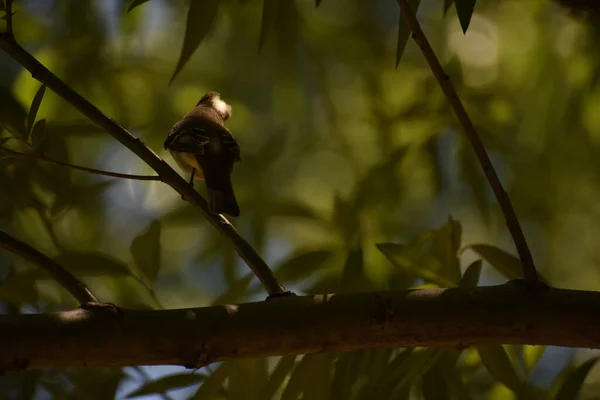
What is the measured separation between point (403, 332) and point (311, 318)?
9cm

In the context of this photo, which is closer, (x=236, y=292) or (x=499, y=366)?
(x=499, y=366)

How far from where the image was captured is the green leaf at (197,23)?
105 centimetres

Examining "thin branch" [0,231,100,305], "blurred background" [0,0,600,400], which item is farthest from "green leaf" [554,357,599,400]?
"thin branch" [0,231,100,305]

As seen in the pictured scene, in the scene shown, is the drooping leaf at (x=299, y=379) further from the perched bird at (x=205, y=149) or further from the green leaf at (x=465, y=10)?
the green leaf at (x=465, y=10)

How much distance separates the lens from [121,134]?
2.82ft

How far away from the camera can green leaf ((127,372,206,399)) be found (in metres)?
1.15

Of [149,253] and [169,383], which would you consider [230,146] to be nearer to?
[149,253]

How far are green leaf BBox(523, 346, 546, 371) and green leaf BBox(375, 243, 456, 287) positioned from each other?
210 mm

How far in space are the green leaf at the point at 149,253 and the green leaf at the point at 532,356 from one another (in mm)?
520

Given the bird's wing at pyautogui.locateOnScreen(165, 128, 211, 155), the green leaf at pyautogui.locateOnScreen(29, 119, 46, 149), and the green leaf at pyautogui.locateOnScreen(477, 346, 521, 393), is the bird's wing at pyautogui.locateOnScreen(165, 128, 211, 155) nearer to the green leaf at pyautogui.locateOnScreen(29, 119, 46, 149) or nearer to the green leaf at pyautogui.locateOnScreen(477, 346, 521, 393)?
the green leaf at pyautogui.locateOnScreen(29, 119, 46, 149)

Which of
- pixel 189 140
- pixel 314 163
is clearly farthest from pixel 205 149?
pixel 314 163

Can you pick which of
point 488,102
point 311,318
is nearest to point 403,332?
point 311,318

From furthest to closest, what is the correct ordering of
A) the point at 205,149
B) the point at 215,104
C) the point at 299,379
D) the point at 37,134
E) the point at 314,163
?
the point at 314,163 < the point at 215,104 < the point at 205,149 < the point at 299,379 < the point at 37,134

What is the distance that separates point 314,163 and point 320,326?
109cm
